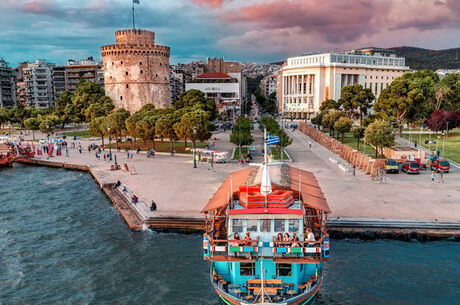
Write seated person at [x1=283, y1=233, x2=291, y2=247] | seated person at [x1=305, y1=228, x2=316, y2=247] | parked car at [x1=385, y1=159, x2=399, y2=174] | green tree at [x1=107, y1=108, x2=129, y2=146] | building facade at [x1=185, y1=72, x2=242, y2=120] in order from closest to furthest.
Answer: seated person at [x1=305, y1=228, x2=316, y2=247] < seated person at [x1=283, y1=233, x2=291, y2=247] < parked car at [x1=385, y1=159, x2=399, y2=174] < green tree at [x1=107, y1=108, x2=129, y2=146] < building facade at [x1=185, y1=72, x2=242, y2=120]

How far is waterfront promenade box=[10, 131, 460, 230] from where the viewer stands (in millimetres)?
27922

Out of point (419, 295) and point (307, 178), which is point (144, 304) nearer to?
point (307, 178)

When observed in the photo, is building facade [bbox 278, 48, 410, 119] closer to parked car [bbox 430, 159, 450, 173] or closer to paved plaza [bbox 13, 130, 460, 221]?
paved plaza [bbox 13, 130, 460, 221]

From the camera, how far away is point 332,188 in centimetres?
3462

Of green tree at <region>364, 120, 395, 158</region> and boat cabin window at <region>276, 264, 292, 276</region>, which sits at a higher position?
green tree at <region>364, 120, 395, 158</region>

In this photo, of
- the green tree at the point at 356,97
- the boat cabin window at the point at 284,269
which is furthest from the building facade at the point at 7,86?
the boat cabin window at the point at 284,269

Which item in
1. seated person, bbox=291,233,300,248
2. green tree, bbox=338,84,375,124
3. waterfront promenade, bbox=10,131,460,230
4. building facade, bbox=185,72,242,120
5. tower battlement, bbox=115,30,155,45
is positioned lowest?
waterfront promenade, bbox=10,131,460,230

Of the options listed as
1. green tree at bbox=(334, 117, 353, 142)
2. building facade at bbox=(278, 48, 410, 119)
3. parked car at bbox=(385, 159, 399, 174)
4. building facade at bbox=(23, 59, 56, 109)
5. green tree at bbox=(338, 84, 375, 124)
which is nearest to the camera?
parked car at bbox=(385, 159, 399, 174)

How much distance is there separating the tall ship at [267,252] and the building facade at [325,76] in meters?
114

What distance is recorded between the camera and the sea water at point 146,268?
19.1 m

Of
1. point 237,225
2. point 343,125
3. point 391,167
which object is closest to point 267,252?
point 237,225

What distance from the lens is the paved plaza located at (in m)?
28.2

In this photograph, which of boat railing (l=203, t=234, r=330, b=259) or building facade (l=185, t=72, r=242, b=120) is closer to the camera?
boat railing (l=203, t=234, r=330, b=259)

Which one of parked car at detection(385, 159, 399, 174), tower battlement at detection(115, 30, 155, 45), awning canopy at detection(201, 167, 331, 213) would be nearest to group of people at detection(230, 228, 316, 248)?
awning canopy at detection(201, 167, 331, 213)
